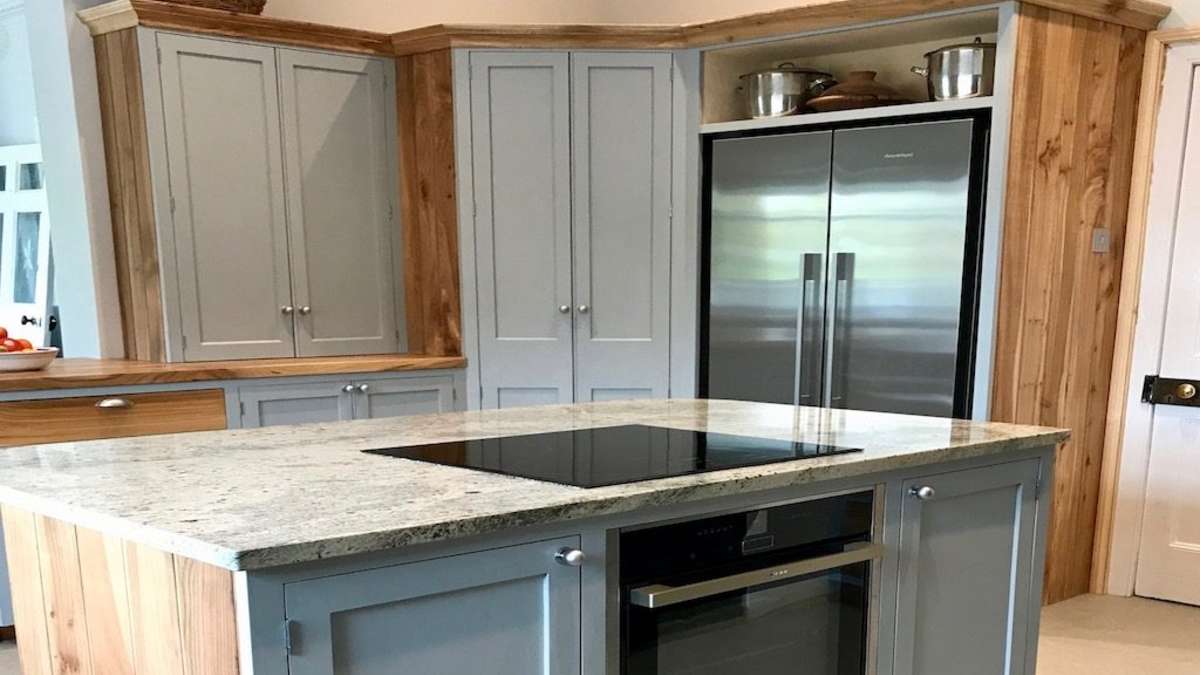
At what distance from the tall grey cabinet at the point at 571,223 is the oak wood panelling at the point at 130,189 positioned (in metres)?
1.15

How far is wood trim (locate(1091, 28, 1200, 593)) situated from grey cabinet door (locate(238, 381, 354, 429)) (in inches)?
111

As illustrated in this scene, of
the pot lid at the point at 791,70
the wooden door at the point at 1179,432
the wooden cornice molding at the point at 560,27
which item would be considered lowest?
the wooden door at the point at 1179,432

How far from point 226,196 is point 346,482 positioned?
7.14ft

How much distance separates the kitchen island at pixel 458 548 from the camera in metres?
1.11

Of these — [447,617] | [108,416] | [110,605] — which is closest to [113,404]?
[108,416]

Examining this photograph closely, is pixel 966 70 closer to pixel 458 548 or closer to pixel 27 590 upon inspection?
pixel 458 548

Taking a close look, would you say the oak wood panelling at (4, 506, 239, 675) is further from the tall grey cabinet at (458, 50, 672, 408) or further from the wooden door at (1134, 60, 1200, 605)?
the wooden door at (1134, 60, 1200, 605)

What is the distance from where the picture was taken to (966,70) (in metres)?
2.84

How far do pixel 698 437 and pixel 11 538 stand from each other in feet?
4.16

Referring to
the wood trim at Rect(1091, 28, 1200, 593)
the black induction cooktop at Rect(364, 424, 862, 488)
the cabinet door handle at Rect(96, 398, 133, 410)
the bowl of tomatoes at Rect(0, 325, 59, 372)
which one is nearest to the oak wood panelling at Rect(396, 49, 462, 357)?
the cabinet door handle at Rect(96, 398, 133, 410)

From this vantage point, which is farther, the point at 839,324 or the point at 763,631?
the point at 839,324

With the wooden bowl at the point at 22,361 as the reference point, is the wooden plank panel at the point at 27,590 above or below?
below

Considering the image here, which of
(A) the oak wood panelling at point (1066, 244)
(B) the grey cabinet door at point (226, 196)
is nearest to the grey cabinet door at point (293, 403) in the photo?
(B) the grey cabinet door at point (226, 196)

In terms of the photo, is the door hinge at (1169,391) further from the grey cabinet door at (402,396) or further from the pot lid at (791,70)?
the grey cabinet door at (402,396)
